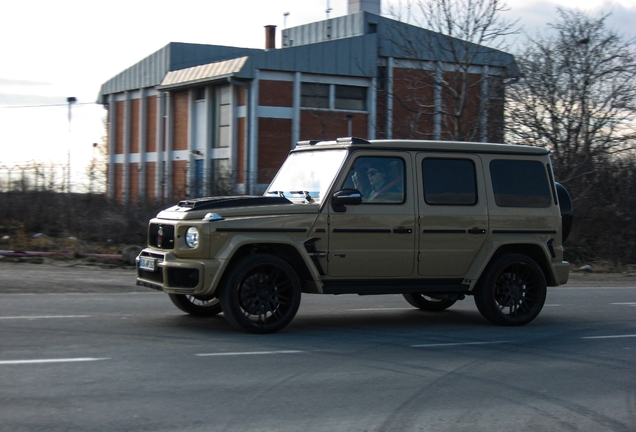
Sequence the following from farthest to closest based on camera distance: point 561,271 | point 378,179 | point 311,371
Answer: point 561,271 → point 378,179 → point 311,371

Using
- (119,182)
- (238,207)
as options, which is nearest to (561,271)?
(238,207)

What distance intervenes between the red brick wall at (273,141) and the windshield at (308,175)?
26.6m

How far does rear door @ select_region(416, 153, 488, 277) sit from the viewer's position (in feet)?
31.6

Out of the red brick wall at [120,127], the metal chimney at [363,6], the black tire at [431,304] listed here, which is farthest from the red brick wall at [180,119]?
the black tire at [431,304]

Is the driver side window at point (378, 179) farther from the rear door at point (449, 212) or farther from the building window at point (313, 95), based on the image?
the building window at point (313, 95)

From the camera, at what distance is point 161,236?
357 inches

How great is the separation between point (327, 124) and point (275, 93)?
2.85 metres

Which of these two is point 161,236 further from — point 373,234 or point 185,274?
point 373,234

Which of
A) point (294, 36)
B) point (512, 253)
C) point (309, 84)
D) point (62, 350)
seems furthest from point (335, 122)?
point (62, 350)

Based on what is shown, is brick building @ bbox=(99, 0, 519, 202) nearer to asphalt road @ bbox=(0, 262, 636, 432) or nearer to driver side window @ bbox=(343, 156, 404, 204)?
driver side window @ bbox=(343, 156, 404, 204)

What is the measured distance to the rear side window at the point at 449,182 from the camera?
9695 millimetres

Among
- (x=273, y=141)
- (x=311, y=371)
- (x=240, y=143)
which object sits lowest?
(x=311, y=371)

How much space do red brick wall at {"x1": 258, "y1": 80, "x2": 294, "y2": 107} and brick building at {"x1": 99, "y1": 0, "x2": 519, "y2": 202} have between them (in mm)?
44

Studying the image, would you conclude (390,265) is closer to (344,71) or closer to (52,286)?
(52,286)
